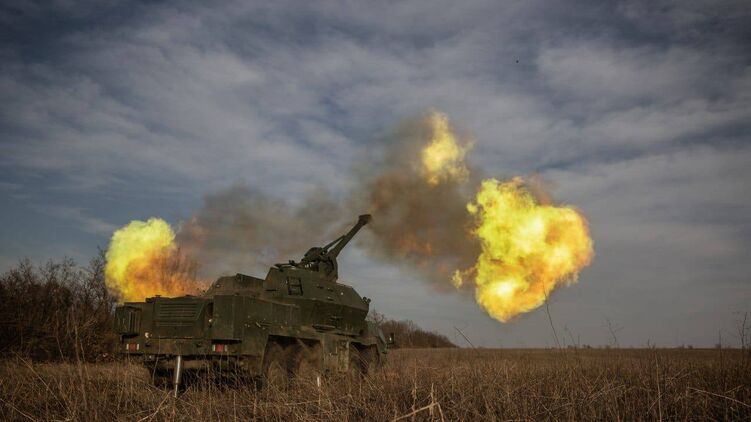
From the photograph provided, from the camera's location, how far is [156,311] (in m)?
11.4

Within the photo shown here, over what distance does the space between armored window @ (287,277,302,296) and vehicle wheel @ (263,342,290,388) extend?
1.82 m

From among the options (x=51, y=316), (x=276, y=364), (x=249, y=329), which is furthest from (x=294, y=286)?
(x=51, y=316)

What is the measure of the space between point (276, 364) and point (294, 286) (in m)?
2.53

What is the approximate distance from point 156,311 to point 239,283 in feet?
7.64

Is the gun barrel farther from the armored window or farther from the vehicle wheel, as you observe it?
the vehicle wheel

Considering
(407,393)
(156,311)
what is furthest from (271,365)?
(407,393)

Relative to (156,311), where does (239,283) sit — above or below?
above

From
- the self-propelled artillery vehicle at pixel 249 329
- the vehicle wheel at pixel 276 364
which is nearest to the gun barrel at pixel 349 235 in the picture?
the self-propelled artillery vehicle at pixel 249 329

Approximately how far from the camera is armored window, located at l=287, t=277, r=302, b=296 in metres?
13.5

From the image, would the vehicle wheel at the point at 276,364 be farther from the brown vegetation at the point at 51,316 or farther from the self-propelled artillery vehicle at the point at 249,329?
the brown vegetation at the point at 51,316

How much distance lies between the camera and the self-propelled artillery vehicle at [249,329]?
420 inches

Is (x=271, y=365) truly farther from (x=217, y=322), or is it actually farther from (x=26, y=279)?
(x=26, y=279)

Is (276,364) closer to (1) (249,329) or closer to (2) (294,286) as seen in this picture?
(1) (249,329)

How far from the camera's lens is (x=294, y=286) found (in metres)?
13.7
